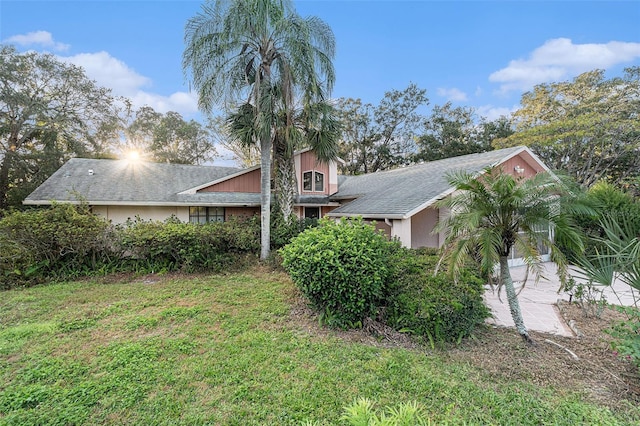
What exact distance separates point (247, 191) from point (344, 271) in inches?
414

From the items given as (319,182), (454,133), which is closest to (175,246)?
(319,182)

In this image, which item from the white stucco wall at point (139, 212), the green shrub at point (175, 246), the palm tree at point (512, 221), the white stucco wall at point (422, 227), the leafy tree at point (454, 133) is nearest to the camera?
the palm tree at point (512, 221)

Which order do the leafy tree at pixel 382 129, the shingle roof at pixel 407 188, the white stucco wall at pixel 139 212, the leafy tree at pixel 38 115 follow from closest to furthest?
1. the shingle roof at pixel 407 188
2. the white stucco wall at pixel 139 212
3. the leafy tree at pixel 38 115
4. the leafy tree at pixel 382 129

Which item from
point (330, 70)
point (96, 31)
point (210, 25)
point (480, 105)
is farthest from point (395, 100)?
point (96, 31)

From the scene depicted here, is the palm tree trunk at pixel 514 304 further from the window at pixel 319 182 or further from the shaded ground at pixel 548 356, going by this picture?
the window at pixel 319 182

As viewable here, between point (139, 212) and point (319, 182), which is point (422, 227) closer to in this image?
point (319, 182)

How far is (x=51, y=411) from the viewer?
3154 millimetres

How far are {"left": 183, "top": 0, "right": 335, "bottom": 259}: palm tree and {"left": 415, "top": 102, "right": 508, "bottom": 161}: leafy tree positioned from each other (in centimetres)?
1884

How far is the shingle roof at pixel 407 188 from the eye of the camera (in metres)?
9.83

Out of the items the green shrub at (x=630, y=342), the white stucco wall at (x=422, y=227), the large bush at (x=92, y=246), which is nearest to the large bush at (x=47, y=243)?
the large bush at (x=92, y=246)

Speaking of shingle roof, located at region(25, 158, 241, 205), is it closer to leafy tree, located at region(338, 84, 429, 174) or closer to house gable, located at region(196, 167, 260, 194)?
house gable, located at region(196, 167, 260, 194)

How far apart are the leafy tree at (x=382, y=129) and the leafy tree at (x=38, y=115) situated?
67.0ft

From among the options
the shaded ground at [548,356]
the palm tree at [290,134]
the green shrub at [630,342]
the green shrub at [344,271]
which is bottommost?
the shaded ground at [548,356]

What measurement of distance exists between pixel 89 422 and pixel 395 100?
2912cm
